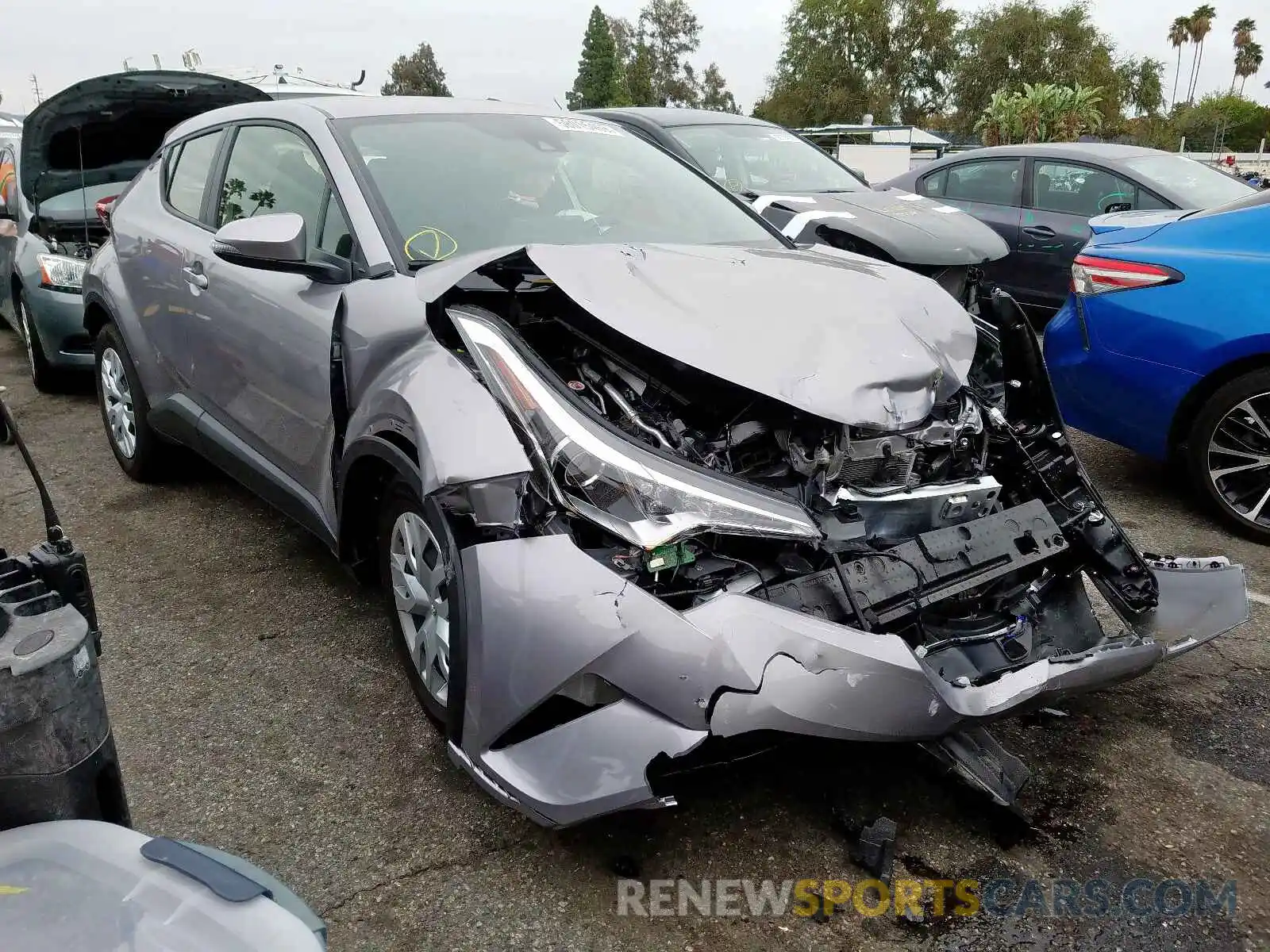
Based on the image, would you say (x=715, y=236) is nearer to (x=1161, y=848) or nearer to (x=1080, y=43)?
(x=1161, y=848)

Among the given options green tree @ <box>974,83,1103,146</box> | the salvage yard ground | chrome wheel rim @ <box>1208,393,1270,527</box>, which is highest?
green tree @ <box>974,83,1103,146</box>

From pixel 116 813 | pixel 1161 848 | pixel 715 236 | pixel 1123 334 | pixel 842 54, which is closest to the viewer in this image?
pixel 116 813

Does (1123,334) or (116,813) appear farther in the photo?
(1123,334)

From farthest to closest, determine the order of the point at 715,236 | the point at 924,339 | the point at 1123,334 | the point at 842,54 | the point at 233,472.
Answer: the point at 842,54, the point at 1123,334, the point at 233,472, the point at 715,236, the point at 924,339

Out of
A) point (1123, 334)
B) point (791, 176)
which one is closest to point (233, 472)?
point (1123, 334)

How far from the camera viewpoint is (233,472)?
144 inches

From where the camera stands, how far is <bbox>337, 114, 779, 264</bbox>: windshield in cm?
301

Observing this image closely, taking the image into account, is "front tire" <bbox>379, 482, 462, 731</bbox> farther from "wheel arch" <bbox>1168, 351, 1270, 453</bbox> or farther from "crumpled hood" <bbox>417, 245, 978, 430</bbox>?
"wheel arch" <bbox>1168, 351, 1270, 453</bbox>

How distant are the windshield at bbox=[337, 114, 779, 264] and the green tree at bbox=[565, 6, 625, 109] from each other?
241ft

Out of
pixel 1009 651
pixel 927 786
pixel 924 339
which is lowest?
pixel 927 786

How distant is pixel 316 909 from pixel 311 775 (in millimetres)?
506

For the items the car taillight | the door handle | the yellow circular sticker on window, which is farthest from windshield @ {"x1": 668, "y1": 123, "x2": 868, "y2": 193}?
the yellow circular sticker on window

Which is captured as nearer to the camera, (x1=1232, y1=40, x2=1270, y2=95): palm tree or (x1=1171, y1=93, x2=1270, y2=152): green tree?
(x1=1171, y1=93, x2=1270, y2=152): green tree

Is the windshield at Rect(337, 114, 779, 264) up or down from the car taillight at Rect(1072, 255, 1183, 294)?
up
